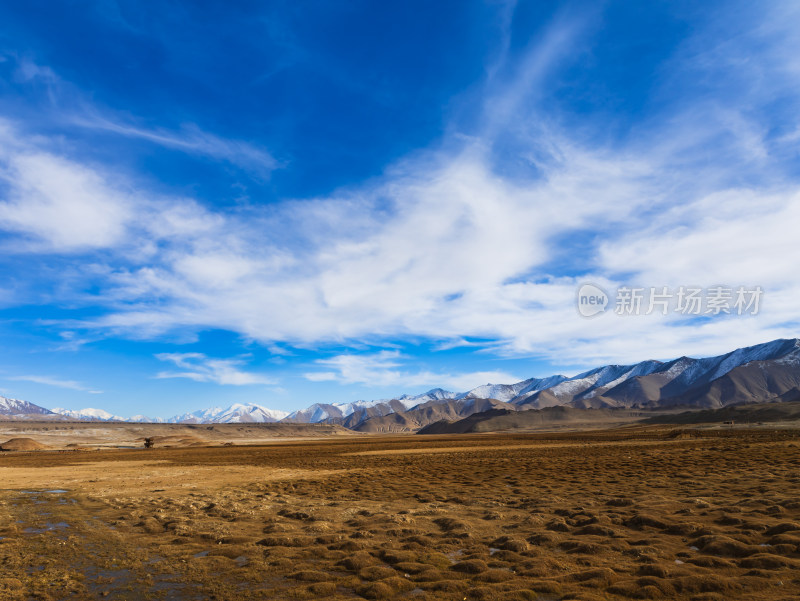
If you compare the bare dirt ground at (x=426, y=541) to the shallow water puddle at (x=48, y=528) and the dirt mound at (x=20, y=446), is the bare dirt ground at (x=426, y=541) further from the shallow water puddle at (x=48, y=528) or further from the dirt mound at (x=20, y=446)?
the dirt mound at (x=20, y=446)

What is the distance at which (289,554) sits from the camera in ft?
36.7

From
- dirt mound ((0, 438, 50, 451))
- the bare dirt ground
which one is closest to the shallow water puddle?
the bare dirt ground

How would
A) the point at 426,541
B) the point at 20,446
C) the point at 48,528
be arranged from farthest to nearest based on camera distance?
the point at 20,446 < the point at 48,528 < the point at 426,541

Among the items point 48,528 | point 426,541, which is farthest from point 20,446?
point 426,541

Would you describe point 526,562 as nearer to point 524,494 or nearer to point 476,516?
point 476,516

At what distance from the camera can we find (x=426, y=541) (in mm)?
11977

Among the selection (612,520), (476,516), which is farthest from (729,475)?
(476,516)

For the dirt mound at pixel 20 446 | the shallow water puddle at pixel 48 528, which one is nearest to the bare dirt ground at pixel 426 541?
the shallow water puddle at pixel 48 528

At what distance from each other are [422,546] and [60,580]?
778 cm

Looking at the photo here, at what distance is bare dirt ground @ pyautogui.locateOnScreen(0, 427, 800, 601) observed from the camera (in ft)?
28.2

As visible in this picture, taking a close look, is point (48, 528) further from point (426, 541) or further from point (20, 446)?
point (20, 446)

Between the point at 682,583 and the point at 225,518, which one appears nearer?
the point at 682,583

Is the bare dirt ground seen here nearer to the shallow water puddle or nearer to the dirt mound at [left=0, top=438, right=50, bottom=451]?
the shallow water puddle

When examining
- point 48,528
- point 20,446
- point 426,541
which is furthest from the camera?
point 20,446
